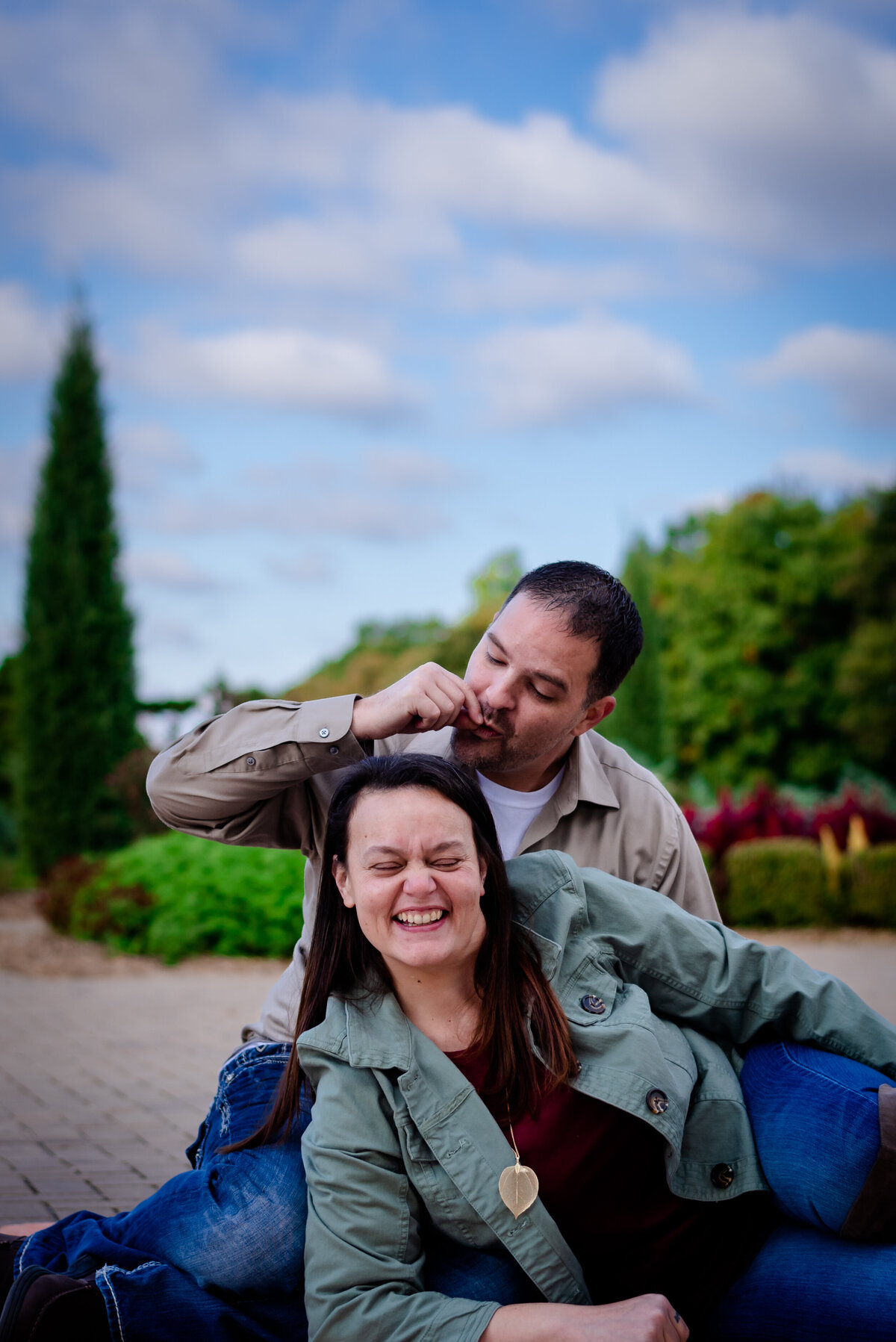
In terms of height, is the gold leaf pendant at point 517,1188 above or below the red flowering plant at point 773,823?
below

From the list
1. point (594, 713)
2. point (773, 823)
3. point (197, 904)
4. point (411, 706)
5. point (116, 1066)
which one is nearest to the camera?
point (411, 706)

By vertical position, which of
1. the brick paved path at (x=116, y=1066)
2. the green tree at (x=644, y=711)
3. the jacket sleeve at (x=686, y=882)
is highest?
the green tree at (x=644, y=711)

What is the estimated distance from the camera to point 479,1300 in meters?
2.06

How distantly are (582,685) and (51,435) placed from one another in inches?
458

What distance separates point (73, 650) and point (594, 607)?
10.9 metres

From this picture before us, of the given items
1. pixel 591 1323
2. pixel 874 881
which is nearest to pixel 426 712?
pixel 591 1323

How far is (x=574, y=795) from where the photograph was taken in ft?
9.57

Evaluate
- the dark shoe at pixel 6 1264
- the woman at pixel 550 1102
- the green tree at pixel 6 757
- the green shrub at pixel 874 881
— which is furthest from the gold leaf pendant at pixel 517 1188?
the green tree at pixel 6 757

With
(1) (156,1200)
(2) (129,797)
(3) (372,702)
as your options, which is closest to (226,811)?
(3) (372,702)

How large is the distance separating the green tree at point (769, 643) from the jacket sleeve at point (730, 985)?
23.2 meters

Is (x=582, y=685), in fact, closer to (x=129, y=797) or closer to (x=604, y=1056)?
(x=604, y=1056)

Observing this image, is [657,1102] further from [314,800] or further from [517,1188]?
[314,800]

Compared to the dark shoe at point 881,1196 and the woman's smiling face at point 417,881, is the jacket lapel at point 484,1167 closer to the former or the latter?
the woman's smiling face at point 417,881

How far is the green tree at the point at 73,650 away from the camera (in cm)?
1270
